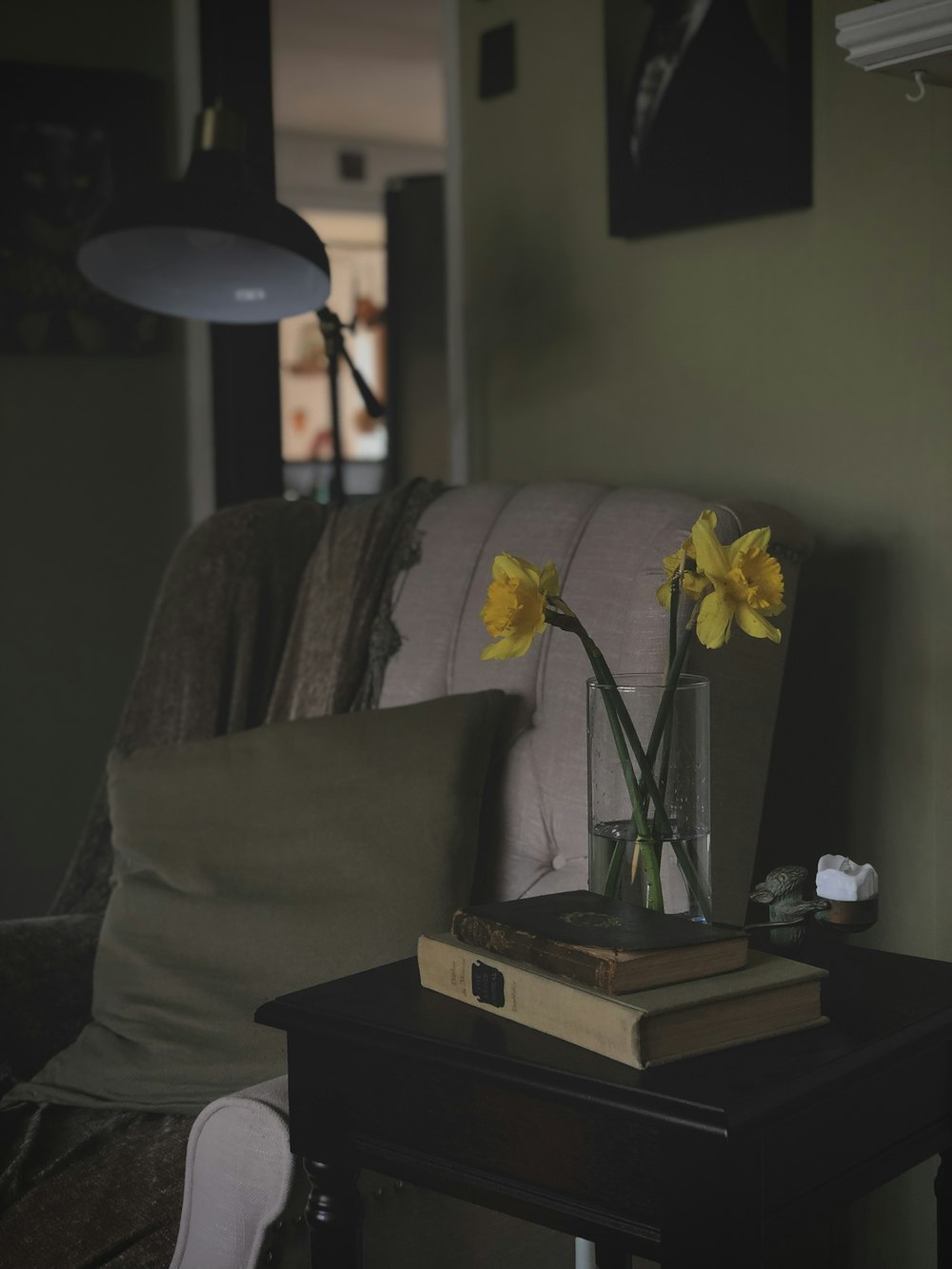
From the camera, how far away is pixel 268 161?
271cm

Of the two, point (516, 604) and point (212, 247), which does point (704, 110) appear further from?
point (516, 604)

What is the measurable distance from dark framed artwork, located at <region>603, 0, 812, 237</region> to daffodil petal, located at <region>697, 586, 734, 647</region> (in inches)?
31.5

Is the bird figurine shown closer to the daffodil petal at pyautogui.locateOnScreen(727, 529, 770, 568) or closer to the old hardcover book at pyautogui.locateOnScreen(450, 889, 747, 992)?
the old hardcover book at pyautogui.locateOnScreen(450, 889, 747, 992)

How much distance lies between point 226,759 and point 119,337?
1.47m

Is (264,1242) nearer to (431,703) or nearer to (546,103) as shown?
(431,703)

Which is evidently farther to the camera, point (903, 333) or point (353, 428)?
point (353, 428)

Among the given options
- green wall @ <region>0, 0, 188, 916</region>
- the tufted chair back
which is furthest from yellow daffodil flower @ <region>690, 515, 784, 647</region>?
green wall @ <region>0, 0, 188, 916</region>

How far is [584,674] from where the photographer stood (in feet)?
5.37

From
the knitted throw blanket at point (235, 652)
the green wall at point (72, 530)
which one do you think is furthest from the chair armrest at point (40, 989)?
the green wall at point (72, 530)

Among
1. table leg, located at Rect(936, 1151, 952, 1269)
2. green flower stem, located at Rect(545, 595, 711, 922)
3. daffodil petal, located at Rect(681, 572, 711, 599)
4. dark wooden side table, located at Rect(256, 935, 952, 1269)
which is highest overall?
daffodil petal, located at Rect(681, 572, 711, 599)

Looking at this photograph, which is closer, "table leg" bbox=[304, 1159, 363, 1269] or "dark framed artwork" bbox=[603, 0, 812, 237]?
"table leg" bbox=[304, 1159, 363, 1269]

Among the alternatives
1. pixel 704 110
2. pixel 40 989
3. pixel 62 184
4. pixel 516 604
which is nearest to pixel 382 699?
pixel 40 989

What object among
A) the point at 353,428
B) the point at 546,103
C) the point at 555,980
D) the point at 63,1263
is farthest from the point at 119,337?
the point at 353,428

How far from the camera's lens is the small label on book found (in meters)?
1.09
